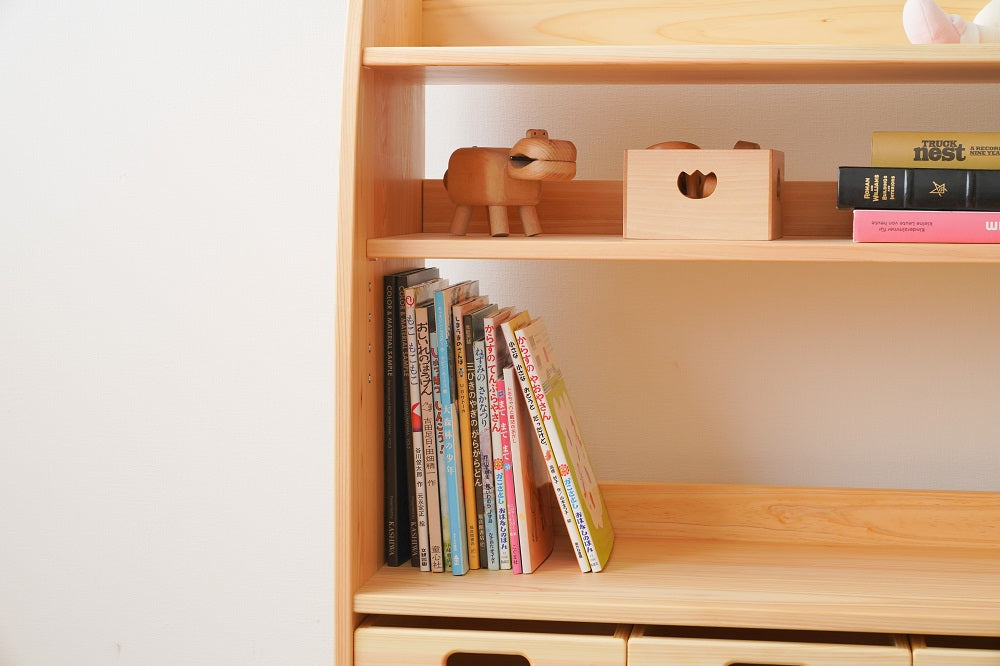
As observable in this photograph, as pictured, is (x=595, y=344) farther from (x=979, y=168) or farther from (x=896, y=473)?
(x=979, y=168)

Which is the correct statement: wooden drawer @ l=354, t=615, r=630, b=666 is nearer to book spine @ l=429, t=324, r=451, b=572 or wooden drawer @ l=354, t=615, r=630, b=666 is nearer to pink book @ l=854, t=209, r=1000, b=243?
book spine @ l=429, t=324, r=451, b=572

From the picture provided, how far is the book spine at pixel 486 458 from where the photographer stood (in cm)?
116

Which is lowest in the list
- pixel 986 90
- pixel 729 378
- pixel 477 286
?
pixel 729 378

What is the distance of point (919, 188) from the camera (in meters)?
1.08

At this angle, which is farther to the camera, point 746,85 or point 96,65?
point 96,65

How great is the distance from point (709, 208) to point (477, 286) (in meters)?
0.34

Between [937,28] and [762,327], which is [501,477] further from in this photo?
[937,28]

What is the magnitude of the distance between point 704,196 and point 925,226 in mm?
230

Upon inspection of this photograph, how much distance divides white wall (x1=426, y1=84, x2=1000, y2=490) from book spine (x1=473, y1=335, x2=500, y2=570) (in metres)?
0.31

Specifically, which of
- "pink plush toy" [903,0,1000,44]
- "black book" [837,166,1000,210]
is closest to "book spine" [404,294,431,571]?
"black book" [837,166,1000,210]

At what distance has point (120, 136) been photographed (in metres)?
1.51

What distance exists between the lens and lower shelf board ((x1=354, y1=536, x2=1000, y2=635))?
41.0 inches

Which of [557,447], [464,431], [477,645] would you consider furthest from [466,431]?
[477,645]

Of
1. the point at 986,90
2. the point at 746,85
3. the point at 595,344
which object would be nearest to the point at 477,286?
the point at 595,344
